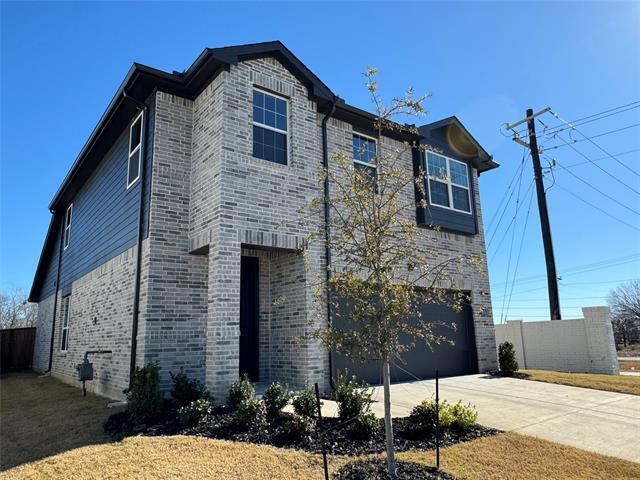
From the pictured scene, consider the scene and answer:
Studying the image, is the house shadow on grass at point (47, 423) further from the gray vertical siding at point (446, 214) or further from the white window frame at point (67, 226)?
the gray vertical siding at point (446, 214)

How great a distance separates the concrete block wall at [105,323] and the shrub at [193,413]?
2923 mm

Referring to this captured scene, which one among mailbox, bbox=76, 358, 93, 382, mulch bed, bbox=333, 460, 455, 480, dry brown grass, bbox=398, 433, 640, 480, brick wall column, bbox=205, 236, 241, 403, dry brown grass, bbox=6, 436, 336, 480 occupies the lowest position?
dry brown grass, bbox=398, 433, 640, 480

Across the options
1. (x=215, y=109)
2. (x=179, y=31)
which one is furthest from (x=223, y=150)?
(x=179, y=31)

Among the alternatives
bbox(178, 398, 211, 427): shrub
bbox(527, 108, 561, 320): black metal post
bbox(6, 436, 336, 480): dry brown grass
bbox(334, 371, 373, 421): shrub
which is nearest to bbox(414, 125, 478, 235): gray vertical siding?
bbox(527, 108, 561, 320): black metal post

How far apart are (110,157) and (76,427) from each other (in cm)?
803

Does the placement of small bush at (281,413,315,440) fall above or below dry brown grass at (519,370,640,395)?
above

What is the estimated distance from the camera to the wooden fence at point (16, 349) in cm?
2045

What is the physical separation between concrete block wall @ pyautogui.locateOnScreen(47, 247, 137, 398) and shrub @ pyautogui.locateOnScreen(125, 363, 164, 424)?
1854mm

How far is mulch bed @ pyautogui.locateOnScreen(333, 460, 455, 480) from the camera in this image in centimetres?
423

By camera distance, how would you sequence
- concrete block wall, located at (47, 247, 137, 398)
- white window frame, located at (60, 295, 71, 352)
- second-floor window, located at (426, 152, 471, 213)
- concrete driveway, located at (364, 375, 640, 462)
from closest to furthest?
concrete driveway, located at (364, 375, 640, 462)
concrete block wall, located at (47, 247, 137, 398)
second-floor window, located at (426, 152, 471, 213)
white window frame, located at (60, 295, 71, 352)

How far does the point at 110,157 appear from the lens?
40.0 feet

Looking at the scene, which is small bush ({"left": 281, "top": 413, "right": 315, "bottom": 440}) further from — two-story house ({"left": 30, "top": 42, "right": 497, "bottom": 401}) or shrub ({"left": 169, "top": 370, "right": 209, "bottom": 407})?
two-story house ({"left": 30, "top": 42, "right": 497, "bottom": 401})

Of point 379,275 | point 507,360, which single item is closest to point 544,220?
point 507,360

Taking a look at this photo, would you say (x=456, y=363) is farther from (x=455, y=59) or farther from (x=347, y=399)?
(x=455, y=59)
